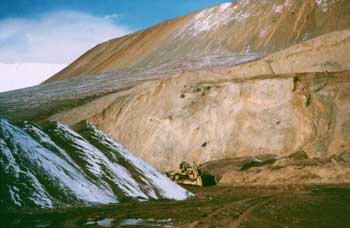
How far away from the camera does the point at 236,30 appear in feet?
189

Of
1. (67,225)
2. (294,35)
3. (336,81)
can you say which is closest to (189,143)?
(336,81)

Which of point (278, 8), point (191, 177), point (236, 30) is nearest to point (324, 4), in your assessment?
point (278, 8)

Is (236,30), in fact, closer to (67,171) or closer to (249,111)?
(249,111)

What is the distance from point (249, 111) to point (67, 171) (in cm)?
1597

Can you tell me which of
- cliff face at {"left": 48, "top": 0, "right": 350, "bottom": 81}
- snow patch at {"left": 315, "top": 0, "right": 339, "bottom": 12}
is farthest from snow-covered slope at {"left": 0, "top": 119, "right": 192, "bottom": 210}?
snow patch at {"left": 315, "top": 0, "right": 339, "bottom": 12}

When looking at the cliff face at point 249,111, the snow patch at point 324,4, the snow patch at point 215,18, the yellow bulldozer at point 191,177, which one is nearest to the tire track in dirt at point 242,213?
the yellow bulldozer at point 191,177

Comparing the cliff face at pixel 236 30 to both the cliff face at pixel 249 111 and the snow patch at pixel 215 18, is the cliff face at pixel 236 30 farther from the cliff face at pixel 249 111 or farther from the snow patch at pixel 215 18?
the cliff face at pixel 249 111

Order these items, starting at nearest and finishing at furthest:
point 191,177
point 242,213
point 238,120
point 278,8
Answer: point 242,213 → point 191,177 → point 238,120 → point 278,8

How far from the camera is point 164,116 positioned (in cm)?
3152

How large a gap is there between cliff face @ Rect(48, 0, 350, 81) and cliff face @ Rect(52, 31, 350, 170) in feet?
61.6

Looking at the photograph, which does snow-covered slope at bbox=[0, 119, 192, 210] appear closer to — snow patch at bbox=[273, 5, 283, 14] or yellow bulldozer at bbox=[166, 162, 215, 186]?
yellow bulldozer at bbox=[166, 162, 215, 186]

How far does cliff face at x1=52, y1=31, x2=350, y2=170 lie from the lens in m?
26.6

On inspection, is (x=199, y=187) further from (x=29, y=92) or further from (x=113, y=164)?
(x=29, y=92)

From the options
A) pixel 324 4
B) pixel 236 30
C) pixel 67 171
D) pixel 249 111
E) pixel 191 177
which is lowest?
pixel 191 177
